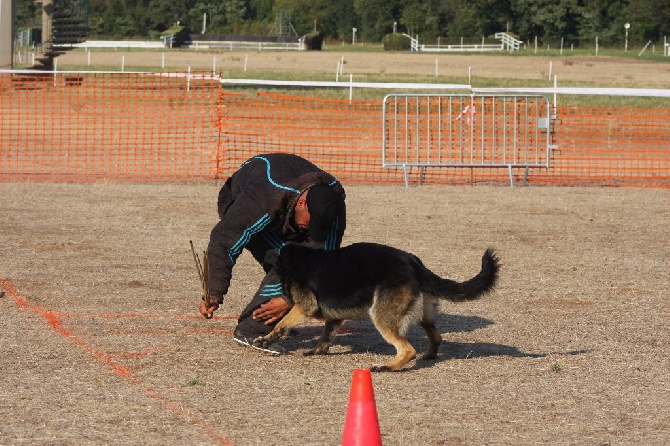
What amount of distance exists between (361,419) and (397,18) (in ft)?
295

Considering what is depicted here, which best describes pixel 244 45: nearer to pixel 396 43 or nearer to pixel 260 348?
pixel 396 43

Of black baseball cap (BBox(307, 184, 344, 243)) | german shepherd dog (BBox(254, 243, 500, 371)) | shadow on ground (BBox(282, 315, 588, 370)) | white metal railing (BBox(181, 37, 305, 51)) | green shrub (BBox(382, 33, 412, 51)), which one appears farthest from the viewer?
green shrub (BBox(382, 33, 412, 51))

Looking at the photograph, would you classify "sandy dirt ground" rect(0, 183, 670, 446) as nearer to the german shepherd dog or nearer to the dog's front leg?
the dog's front leg

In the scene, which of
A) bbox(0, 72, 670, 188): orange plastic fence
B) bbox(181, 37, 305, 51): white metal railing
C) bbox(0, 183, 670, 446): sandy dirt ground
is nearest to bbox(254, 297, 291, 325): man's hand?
bbox(0, 183, 670, 446): sandy dirt ground

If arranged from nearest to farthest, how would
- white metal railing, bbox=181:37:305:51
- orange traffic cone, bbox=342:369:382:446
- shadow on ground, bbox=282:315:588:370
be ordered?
orange traffic cone, bbox=342:369:382:446 → shadow on ground, bbox=282:315:588:370 → white metal railing, bbox=181:37:305:51

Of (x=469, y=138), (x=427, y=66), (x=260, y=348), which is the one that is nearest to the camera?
(x=260, y=348)

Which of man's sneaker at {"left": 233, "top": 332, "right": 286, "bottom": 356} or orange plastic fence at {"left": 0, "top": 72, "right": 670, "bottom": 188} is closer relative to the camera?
man's sneaker at {"left": 233, "top": 332, "right": 286, "bottom": 356}

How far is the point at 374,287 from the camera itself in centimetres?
669

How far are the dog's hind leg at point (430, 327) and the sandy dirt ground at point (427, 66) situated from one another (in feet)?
107

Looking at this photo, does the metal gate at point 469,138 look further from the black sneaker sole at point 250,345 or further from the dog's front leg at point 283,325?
the dog's front leg at point 283,325

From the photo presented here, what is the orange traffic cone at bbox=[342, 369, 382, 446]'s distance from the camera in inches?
186

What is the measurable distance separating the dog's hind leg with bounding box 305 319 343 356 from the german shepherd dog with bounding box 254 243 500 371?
0.30m

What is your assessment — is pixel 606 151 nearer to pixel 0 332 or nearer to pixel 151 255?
pixel 151 255

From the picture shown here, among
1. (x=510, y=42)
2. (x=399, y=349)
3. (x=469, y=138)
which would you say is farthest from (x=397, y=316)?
(x=510, y=42)
